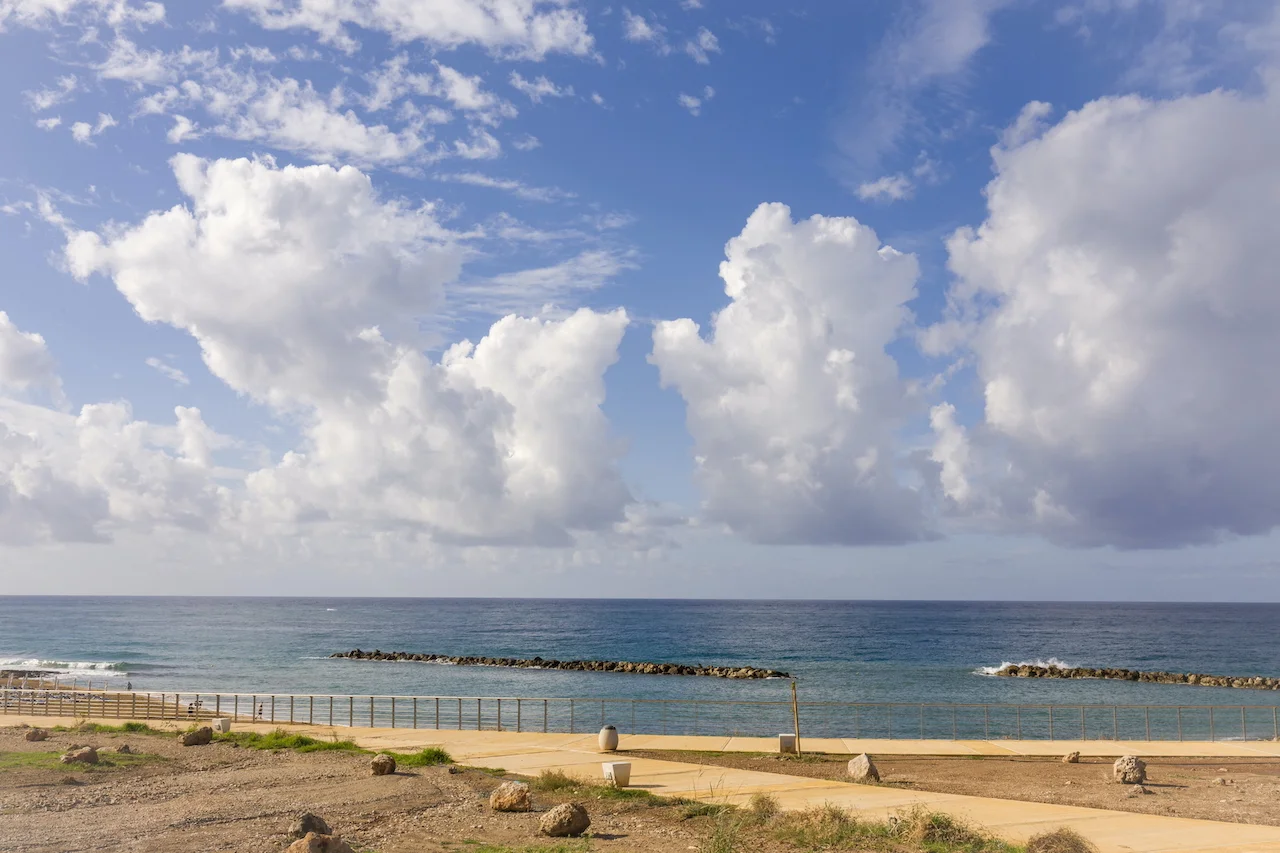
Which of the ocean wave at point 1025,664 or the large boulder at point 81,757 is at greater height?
the large boulder at point 81,757

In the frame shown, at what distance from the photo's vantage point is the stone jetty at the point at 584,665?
73062 mm

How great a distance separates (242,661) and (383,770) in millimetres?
69259

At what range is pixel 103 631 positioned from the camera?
420 feet

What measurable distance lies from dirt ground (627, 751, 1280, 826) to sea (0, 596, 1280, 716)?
32.5 meters

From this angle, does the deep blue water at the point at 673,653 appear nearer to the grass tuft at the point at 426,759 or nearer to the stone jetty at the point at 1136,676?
the stone jetty at the point at 1136,676

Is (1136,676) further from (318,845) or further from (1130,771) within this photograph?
(318,845)

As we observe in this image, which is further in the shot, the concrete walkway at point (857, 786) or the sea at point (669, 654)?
the sea at point (669, 654)

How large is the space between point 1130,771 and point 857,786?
626cm

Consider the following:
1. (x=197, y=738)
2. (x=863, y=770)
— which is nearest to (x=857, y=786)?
(x=863, y=770)

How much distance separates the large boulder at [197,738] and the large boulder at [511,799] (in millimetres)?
13683

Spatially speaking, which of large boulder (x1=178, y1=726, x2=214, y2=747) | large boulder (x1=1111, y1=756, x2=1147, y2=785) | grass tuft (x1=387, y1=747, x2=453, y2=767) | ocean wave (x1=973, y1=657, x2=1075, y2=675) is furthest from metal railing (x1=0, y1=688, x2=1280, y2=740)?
ocean wave (x1=973, y1=657, x2=1075, y2=675)

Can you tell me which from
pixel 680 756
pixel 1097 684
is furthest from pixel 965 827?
pixel 1097 684

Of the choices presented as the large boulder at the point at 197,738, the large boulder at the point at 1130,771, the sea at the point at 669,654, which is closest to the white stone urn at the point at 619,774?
the large boulder at the point at 1130,771

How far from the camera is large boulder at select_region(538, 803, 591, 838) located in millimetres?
14852
